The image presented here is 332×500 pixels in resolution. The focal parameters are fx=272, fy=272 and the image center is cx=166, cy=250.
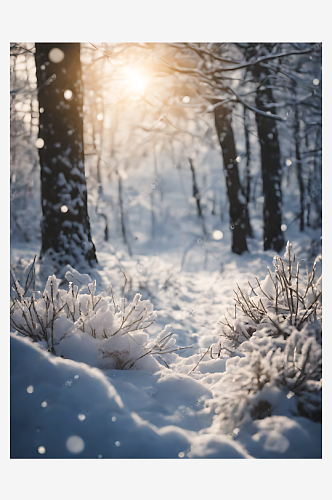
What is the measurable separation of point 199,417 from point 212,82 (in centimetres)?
366

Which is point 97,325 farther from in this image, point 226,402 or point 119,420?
point 226,402

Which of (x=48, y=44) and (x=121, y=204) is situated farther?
(x=121, y=204)

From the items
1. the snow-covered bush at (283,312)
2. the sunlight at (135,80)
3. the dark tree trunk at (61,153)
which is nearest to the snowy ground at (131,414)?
the snow-covered bush at (283,312)

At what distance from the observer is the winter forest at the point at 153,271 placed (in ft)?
3.79

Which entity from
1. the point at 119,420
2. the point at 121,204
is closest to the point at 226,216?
the point at 121,204

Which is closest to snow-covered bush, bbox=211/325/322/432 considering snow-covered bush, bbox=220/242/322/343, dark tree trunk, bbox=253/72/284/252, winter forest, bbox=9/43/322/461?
winter forest, bbox=9/43/322/461

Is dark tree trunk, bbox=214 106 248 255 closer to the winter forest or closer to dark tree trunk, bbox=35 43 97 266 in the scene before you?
the winter forest

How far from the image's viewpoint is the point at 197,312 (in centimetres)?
291

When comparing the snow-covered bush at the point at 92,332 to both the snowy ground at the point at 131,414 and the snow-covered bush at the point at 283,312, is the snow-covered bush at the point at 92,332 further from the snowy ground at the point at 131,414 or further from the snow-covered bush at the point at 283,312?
the snow-covered bush at the point at 283,312

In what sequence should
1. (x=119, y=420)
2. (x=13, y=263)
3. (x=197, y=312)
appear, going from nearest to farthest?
(x=119, y=420), (x=13, y=263), (x=197, y=312)

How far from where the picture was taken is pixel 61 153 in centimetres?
257

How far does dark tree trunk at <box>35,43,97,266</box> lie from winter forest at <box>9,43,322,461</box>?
0.04ft

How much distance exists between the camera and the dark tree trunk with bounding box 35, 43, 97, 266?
8.31 ft

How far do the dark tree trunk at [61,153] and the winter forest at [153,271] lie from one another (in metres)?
0.01
